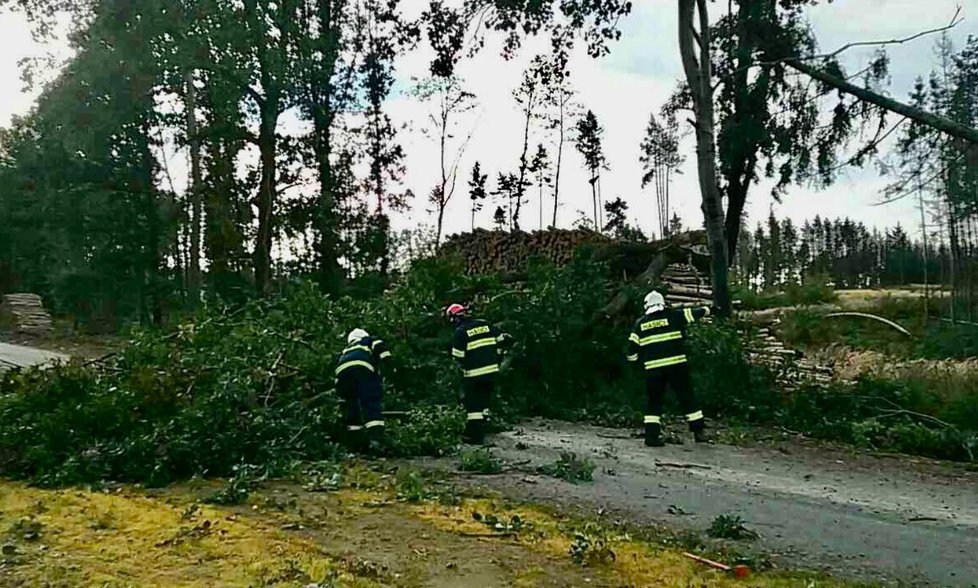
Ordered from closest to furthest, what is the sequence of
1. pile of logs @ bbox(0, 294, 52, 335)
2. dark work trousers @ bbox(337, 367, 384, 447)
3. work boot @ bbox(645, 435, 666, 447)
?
dark work trousers @ bbox(337, 367, 384, 447) < work boot @ bbox(645, 435, 666, 447) < pile of logs @ bbox(0, 294, 52, 335)

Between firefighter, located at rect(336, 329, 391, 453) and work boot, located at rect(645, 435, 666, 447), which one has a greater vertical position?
firefighter, located at rect(336, 329, 391, 453)

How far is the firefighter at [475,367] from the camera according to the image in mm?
9945

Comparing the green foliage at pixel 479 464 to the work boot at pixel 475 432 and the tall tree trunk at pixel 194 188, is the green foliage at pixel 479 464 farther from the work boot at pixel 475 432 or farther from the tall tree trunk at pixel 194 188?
the tall tree trunk at pixel 194 188

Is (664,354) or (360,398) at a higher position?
(664,354)

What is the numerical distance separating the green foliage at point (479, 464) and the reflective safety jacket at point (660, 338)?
98.9 inches

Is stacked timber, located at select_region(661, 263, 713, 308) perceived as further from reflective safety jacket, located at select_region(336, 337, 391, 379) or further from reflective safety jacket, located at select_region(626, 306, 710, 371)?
reflective safety jacket, located at select_region(336, 337, 391, 379)

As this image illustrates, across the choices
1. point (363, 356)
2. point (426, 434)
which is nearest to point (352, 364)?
point (363, 356)

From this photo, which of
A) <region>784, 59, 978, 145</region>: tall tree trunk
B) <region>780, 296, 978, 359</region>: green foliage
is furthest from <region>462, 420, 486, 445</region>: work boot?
<region>780, 296, 978, 359</region>: green foliage

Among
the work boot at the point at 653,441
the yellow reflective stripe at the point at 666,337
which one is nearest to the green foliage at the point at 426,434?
the work boot at the point at 653,441

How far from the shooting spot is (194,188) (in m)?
25.2

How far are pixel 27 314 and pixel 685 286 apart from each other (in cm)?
2235

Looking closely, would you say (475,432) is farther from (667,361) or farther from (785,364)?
(785,364)

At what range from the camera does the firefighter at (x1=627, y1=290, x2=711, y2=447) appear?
32.8 feet

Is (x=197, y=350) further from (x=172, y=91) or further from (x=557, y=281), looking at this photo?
(x=172, y=91)
